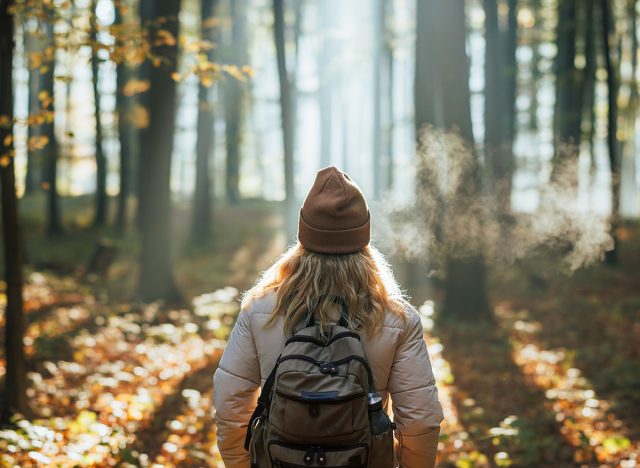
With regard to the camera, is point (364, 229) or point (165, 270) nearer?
point (364, 229)

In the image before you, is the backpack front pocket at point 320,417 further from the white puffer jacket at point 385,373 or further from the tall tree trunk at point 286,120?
the tall tree trunk at point 286,120

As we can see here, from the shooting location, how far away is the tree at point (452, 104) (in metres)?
10.3

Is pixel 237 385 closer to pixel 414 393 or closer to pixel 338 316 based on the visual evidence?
pixel 338 316

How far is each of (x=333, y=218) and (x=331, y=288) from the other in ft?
1.04

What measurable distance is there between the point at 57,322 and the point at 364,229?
8759 millimetres

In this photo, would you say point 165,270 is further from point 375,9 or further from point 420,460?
point 375,9

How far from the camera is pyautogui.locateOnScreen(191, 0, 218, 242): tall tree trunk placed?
18.5 m

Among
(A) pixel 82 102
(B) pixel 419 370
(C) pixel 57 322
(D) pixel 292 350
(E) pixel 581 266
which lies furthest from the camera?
(A) pixel 82 102

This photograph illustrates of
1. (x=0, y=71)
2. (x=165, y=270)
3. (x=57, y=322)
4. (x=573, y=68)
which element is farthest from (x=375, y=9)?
(x=0, y=71)

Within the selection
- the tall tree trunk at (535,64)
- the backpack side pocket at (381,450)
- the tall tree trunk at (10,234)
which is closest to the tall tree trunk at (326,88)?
the tall tree trunk at (535,64)

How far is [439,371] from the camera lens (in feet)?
27.7

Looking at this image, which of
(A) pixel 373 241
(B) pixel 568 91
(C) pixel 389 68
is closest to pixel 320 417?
(A) pixel 373 241

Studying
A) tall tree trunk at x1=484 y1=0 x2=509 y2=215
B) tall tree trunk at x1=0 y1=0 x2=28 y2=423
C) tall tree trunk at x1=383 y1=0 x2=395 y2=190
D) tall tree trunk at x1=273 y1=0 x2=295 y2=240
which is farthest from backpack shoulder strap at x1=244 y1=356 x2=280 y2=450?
tall tree trunk at x1=383 y1=0 x2=395 y2=190

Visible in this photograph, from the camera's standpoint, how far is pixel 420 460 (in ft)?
9.45
